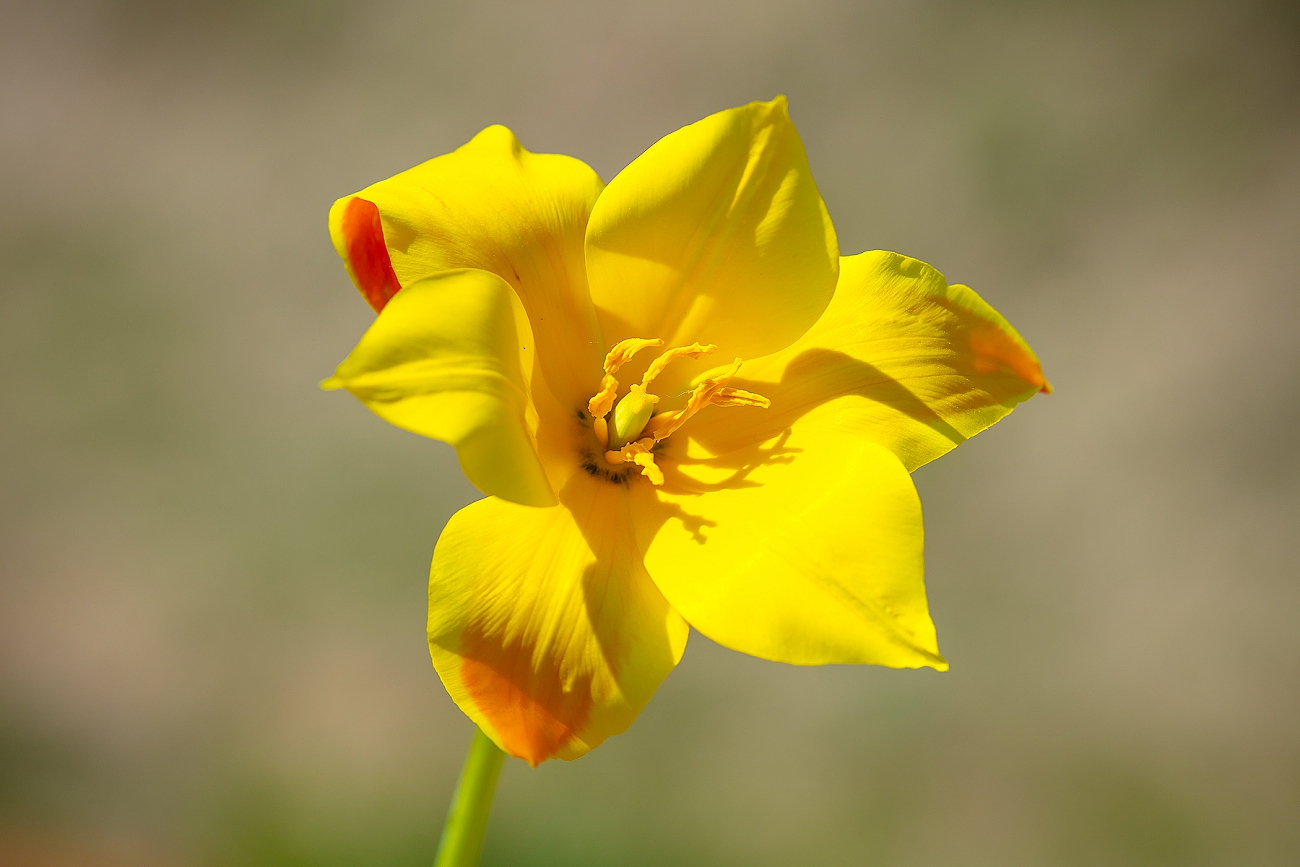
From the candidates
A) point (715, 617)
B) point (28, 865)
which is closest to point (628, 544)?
point (715, 617)

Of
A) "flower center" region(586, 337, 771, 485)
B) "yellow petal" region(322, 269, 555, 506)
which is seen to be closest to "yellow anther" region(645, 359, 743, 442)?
"flower center" region(586, 337, 771, 485)

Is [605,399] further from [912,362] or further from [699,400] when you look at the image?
[912,362]

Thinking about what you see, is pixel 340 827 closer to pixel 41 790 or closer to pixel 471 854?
pixel 41 790

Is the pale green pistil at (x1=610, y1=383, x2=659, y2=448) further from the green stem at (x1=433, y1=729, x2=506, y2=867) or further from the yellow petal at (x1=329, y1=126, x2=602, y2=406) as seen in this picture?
the green stem at (x1=433, y1=729, x2=506, y2=867)

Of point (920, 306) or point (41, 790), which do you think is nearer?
point (920, 306)

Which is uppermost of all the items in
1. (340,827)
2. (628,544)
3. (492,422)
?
(492,422)

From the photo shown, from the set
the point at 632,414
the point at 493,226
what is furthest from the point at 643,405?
the point at 493,226
